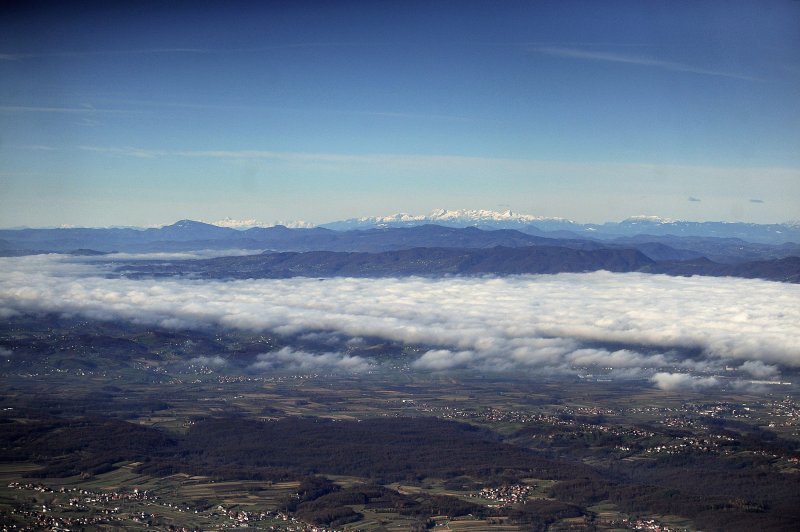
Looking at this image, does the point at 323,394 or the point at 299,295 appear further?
the point at 299,295

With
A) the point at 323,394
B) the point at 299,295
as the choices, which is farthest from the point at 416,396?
the point at 299,295

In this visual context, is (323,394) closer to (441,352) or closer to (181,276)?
(441,352)

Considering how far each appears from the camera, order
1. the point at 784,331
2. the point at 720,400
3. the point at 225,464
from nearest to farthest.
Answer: the point at 225,464
the point at 720,400
the point at 784,331

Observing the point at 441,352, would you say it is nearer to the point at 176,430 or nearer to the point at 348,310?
the point at 348,310

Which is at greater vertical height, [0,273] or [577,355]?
[0,273]

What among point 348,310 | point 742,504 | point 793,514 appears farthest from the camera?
point 348,310

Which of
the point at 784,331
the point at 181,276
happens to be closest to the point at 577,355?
the point at 784,331

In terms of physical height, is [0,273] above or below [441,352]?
above

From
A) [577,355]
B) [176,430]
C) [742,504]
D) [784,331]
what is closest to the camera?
[742,504]

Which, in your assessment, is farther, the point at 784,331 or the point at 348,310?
the point at 348,310
